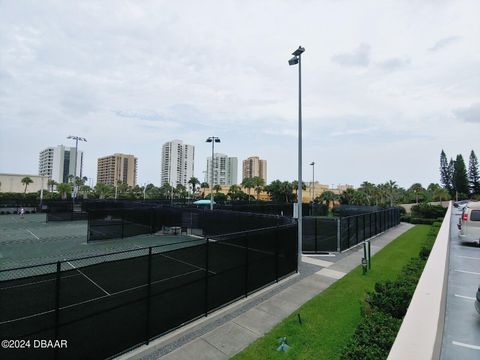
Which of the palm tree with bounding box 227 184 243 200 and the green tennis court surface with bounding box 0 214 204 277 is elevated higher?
the palm tree with bounding box 227 184 243 200

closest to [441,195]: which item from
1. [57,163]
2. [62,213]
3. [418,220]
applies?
[418,220]

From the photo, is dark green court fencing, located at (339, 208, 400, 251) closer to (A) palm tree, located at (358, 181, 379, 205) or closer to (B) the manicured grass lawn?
(B) the manicured grass lawn

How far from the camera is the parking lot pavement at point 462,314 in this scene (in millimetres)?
5965

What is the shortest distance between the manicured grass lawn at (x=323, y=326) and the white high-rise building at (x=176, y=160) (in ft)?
450

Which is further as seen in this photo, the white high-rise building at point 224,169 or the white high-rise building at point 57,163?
the white high-rise building at point 57,163

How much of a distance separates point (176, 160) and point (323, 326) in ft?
477

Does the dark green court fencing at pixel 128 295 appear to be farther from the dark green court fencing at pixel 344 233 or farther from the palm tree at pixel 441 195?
the palm tree at pixel 441 195

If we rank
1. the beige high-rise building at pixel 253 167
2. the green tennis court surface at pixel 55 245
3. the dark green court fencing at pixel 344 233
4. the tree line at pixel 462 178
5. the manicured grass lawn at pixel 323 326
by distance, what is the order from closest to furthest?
the manicured grass lawn at pixel 323 326, the green tennis court surface at pixel 55 245, the dark green court fencing at pixel 344 233, the tree line at pixel 462 178, the beige high-rise building at pixel 253 167

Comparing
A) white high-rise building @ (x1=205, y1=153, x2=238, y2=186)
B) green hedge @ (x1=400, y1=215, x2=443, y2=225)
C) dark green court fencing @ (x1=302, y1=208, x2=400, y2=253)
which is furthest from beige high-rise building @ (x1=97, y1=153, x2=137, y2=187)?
dark green court fencing @ (x1=302, y1=208, x2=400, y2=253)

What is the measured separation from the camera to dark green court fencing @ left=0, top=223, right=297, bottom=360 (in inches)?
223

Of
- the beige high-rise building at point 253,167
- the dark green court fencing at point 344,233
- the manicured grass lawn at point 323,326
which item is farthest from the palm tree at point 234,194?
the beige high-rise building at point 253,167

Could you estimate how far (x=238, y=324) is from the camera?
7809mm

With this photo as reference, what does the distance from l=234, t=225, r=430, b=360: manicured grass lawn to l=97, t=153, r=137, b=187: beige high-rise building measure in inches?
6454

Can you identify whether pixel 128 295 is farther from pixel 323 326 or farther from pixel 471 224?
pixel 471 224
